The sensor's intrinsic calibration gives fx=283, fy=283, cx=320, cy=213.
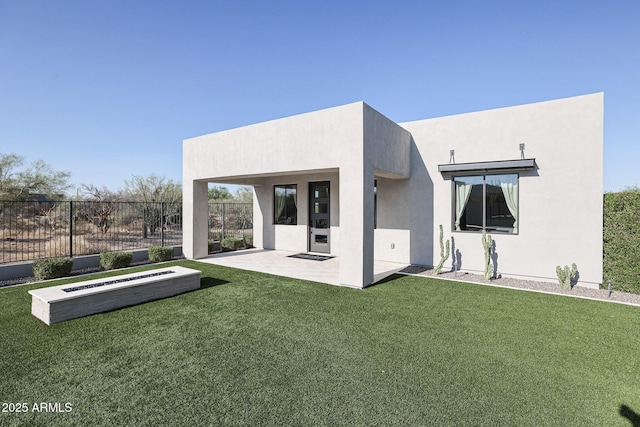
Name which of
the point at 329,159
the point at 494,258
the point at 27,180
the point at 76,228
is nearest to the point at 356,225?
the point at 329,159

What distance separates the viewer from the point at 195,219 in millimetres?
11211

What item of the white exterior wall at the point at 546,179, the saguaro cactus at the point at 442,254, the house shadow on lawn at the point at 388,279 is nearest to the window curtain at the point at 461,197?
the white exterior wall at the point at 546,179

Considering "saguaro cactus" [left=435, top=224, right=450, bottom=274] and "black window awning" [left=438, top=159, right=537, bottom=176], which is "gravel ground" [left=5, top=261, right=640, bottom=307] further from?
"black window awning" [left=438, top=159, right=537, bottom=176]

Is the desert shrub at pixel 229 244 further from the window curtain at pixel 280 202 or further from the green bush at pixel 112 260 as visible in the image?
the green bush at pixel 112 260

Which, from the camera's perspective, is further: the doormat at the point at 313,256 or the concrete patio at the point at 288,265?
the doormat at the point at 313,256

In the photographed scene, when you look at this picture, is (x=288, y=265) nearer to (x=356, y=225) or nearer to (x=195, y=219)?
(x=356, y=225)

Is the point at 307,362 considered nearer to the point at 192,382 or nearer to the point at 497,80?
the point at 192,382

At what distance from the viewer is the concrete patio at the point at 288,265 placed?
8.45m

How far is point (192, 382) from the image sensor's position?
10.6 ft

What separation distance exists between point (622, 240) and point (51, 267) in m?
14.9

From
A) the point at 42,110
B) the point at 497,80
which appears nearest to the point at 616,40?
the point at 497,80

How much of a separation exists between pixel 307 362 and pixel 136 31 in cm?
1083

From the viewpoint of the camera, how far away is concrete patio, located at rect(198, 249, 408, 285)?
8445 mm

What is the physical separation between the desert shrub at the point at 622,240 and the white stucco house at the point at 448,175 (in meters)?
0.20
